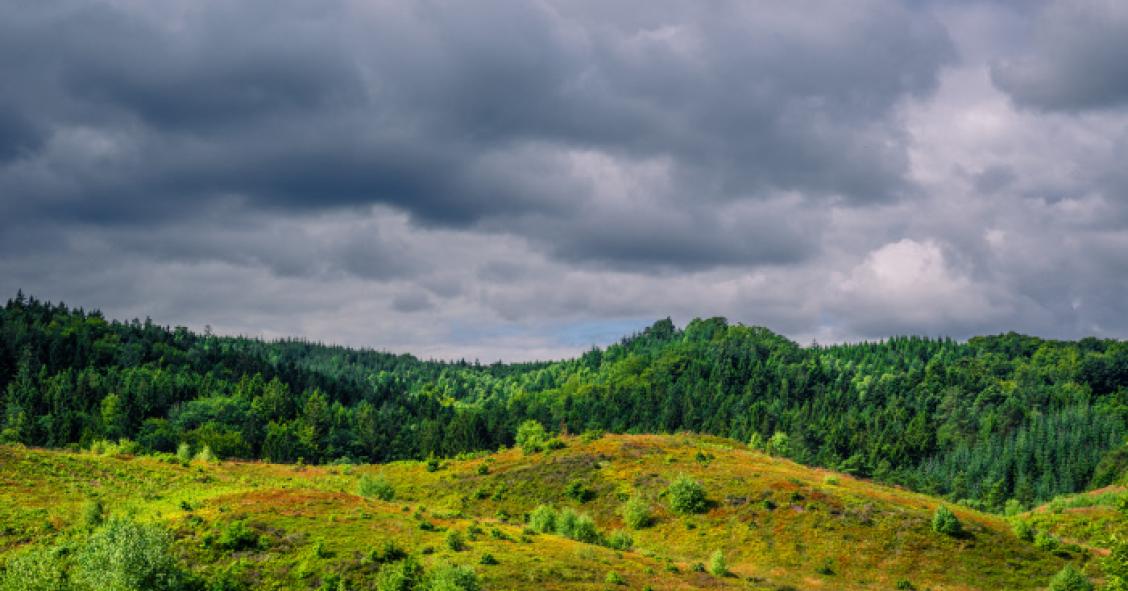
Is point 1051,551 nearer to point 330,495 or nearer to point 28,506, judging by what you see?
point 330,495

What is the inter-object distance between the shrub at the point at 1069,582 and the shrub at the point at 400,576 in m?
49.1

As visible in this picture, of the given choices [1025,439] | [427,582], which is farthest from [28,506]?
[1025,439]

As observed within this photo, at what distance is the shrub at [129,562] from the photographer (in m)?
48.9

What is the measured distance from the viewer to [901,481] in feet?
559

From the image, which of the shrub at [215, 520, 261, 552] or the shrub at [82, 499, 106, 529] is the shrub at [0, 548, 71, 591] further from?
the shrub at [82, 499, 106, 529]

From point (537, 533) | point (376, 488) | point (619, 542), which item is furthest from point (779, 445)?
point (537, 533)

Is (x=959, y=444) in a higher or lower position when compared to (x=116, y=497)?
higher

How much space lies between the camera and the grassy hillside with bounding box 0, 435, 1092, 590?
192ft

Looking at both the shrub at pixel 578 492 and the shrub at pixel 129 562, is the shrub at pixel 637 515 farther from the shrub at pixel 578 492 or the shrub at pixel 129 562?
the shrub at pixel 129 562

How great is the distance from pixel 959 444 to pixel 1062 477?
34.4m

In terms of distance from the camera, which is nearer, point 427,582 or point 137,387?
point 427,582

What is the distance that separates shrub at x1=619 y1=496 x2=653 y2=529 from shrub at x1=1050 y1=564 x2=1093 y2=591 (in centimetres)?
3696

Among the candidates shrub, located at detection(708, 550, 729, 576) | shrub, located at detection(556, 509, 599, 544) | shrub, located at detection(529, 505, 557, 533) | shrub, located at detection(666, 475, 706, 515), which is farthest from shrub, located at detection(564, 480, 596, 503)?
shrub, located at detection(708, 550, 729, 576)

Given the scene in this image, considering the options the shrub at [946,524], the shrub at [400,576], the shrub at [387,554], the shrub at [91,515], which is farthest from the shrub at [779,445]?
the shrub at [91,515]
